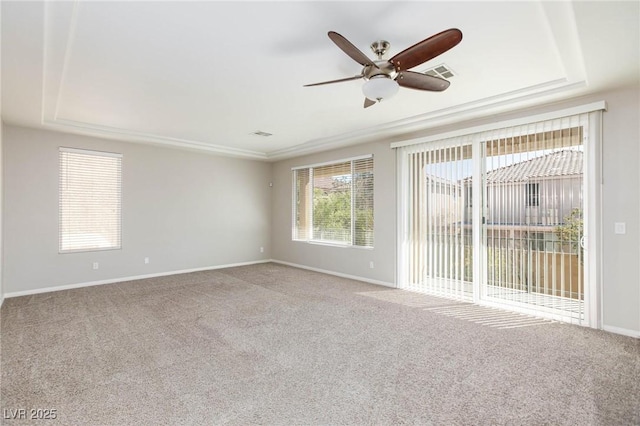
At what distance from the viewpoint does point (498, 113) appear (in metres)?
4.04

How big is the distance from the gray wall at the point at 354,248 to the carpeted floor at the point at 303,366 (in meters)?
1.36

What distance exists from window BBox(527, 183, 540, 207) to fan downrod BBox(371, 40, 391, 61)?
2.55 metres

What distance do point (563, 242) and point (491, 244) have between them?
764 mm

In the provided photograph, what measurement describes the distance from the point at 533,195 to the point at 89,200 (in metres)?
6.67

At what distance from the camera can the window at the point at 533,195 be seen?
3.78 meters

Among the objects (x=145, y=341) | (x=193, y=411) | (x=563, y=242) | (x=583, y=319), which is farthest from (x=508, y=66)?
(x=145, y=341)

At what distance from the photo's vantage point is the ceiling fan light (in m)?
2.39

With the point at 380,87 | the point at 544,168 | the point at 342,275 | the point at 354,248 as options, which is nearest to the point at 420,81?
the point at 380,87

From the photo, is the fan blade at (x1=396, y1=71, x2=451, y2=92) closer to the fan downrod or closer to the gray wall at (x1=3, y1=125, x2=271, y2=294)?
the fan downrod

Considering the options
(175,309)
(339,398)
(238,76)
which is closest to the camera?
(339,398)

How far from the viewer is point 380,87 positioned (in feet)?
7.94

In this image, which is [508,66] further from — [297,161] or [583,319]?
[297,161]

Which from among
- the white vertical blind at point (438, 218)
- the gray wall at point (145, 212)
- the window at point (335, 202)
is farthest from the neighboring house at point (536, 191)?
the gray wall at point (145, 212)

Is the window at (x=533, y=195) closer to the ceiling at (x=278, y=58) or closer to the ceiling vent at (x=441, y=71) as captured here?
the ceiling at (x=278, y=58)
